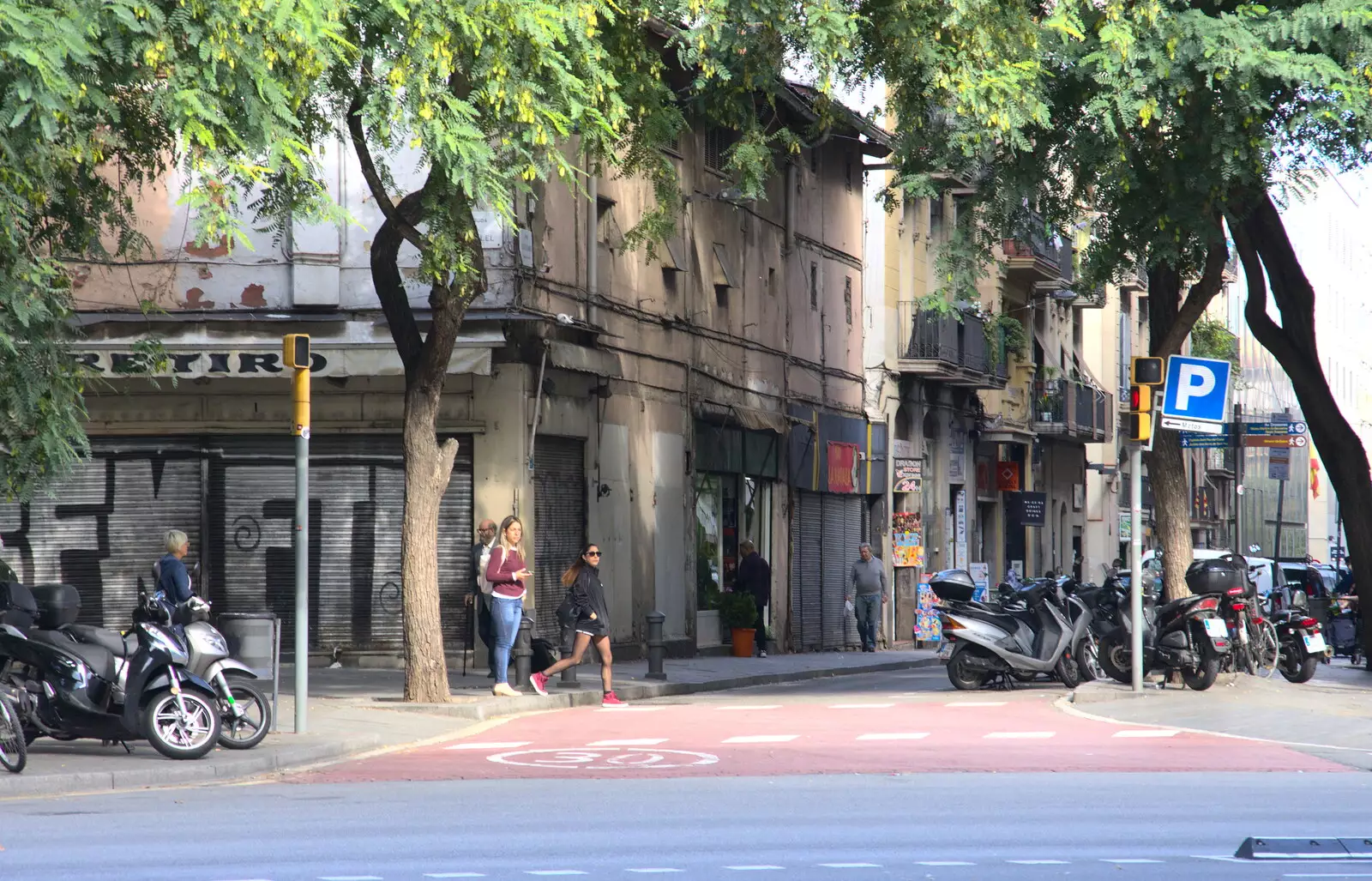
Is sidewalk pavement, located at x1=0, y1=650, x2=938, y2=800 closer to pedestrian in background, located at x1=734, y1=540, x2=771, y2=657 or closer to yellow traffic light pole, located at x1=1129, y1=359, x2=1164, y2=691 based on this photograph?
pedestrian in background, located at x1=734, y1=540, x2=771, y2=657

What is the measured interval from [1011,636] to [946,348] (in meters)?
18.8

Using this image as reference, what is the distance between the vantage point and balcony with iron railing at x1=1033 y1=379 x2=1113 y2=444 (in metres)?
49.4

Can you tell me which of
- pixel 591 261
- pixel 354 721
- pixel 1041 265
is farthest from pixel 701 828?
pixel 1041 265

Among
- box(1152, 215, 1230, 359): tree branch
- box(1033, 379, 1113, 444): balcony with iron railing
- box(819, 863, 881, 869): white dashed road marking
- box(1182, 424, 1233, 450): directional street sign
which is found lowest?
box(819, 863, 881, 869): white dashed road marking

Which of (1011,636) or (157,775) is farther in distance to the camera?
(1011,636)

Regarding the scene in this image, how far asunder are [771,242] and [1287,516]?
6003 centimetres

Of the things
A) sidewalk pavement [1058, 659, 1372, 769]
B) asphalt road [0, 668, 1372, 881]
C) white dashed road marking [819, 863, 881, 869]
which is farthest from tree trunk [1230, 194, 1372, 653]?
white dashed road marking [819, 863, 881, 869]

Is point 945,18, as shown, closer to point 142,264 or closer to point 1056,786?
point 1056,786

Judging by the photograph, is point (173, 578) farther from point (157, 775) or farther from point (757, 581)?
point (757, 581)

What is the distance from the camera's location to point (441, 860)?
911 centimetres

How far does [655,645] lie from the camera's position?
2322cm

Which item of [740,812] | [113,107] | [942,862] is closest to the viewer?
[942,862]

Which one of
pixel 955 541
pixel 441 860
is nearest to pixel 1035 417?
pixel 955 541

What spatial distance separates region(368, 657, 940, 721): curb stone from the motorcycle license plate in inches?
236
